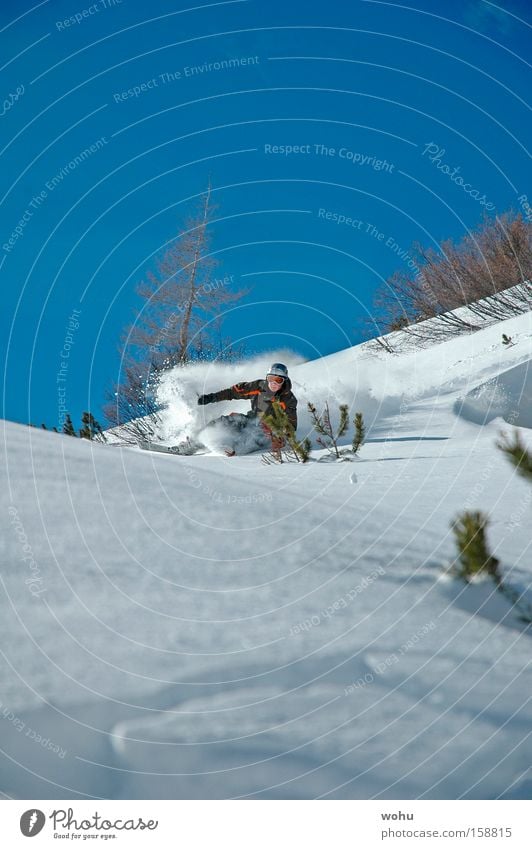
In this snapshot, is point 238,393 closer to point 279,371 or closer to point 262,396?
point 262,396

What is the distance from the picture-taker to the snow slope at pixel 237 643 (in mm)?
1170

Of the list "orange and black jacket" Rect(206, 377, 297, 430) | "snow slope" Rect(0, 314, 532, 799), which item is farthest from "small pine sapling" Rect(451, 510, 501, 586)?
"orange and black jacket" Rect(206, 377, 297, 430)

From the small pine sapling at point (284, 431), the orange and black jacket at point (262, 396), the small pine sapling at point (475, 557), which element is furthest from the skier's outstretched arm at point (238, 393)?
the small pine sapling at point (475, 557)

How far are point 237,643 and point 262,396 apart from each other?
7.05m

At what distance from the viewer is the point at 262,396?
844 cm

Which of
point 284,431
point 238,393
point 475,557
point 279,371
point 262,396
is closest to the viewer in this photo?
point 475,557

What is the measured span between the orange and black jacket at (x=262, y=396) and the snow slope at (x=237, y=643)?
18.0ft

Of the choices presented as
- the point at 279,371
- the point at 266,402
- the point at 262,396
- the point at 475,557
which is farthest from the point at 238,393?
the point at 475,557

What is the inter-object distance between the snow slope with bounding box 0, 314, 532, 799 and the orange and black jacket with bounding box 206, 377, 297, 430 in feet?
18.0

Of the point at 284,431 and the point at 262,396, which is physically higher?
the point at 262,396

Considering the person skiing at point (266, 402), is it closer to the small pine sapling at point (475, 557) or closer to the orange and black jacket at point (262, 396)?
the orange and black jacket at point (262, 396)
